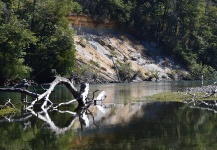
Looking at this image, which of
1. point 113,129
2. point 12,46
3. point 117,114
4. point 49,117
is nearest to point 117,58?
point 12,46

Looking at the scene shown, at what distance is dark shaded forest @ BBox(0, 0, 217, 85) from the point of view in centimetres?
Answer: 6300

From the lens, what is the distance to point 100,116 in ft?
89.2

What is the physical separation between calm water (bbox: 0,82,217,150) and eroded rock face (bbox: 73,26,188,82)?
50.3 m

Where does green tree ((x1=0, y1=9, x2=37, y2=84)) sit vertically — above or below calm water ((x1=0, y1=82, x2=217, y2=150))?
above

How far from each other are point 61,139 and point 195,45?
294 ft

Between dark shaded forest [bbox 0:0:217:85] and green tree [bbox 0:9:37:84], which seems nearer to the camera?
green tree [bbox 0:9:37:84]

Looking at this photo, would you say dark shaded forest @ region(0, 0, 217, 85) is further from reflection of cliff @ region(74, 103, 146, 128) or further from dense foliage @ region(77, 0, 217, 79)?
reflection of cliff @ region(74, 103, 146, 128)

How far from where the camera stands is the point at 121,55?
92.0 metres

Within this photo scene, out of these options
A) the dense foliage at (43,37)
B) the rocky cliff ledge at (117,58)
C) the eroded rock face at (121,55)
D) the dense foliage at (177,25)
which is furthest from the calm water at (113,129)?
the dense foliage at (177,25)

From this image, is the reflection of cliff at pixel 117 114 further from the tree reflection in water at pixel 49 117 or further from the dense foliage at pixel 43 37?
the dense foliage at pixel 43 37

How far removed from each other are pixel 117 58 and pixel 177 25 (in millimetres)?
21263

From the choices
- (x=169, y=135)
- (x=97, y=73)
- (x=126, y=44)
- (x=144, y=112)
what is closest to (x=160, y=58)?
(x=126, y=44)

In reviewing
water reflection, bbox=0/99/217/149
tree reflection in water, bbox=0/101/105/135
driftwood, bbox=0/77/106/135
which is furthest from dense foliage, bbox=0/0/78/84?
water reflection, bbox=0/99/217/149

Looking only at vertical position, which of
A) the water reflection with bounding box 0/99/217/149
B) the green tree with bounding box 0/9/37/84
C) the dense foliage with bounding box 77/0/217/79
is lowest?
the water reflection with bounding box 0/99/217/149
